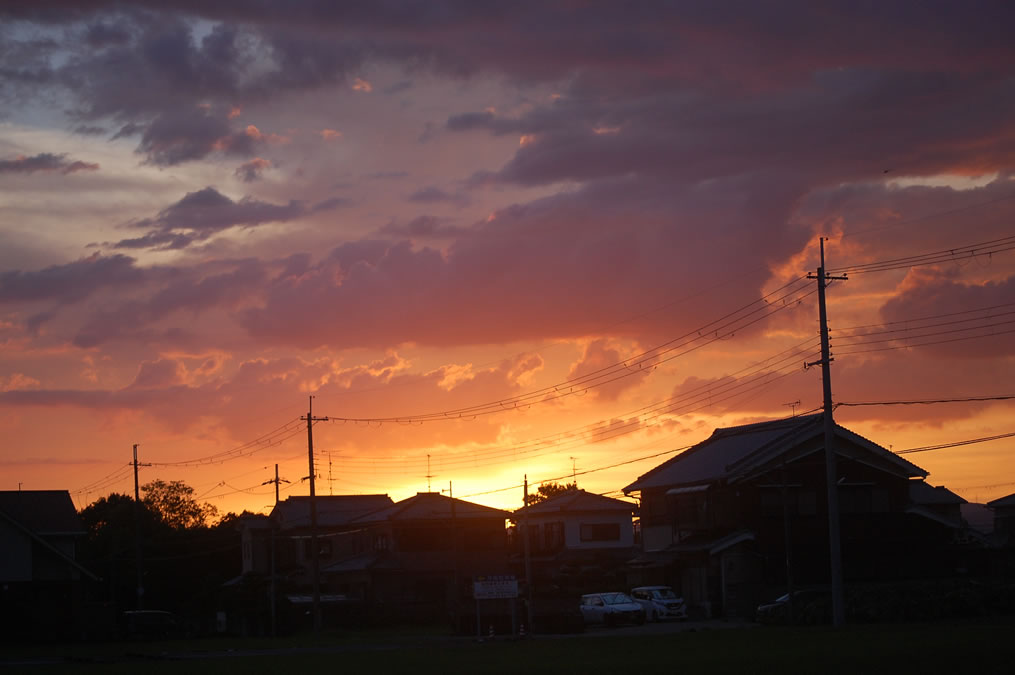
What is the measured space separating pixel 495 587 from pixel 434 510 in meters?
31.1

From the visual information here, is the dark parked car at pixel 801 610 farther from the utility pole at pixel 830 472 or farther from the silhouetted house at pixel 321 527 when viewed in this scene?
the silhouetted house at pixel 321 527

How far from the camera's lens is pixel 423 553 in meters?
74.0

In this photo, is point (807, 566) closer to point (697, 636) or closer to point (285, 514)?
point (697, 636)

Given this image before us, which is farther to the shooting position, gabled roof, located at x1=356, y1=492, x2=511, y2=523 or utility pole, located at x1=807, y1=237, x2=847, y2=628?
gabled roof, located at x1=356, y1=492, x2=511, y2=523

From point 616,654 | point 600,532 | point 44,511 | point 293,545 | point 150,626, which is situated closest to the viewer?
point 616,654

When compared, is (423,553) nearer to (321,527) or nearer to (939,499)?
(321,527)

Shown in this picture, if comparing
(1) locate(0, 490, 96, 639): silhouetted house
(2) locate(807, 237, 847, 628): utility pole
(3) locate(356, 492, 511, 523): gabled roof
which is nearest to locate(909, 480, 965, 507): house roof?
(3) locate(356, 492, 511, 523): gabled roof

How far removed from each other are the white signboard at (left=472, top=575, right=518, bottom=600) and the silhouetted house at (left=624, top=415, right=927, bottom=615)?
58.7ft

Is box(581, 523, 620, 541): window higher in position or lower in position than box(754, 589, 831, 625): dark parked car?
higher

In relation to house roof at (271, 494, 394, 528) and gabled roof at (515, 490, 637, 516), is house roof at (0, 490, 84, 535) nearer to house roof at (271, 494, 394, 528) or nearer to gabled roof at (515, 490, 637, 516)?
house roof at (271, 494, 394, 528)

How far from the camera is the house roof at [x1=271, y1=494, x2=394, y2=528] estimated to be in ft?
300

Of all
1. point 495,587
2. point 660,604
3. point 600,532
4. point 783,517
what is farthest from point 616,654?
point 600,532

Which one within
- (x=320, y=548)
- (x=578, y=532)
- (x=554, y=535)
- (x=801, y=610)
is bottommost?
(x=320, y=548)

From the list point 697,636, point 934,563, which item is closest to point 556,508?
point 934,563
